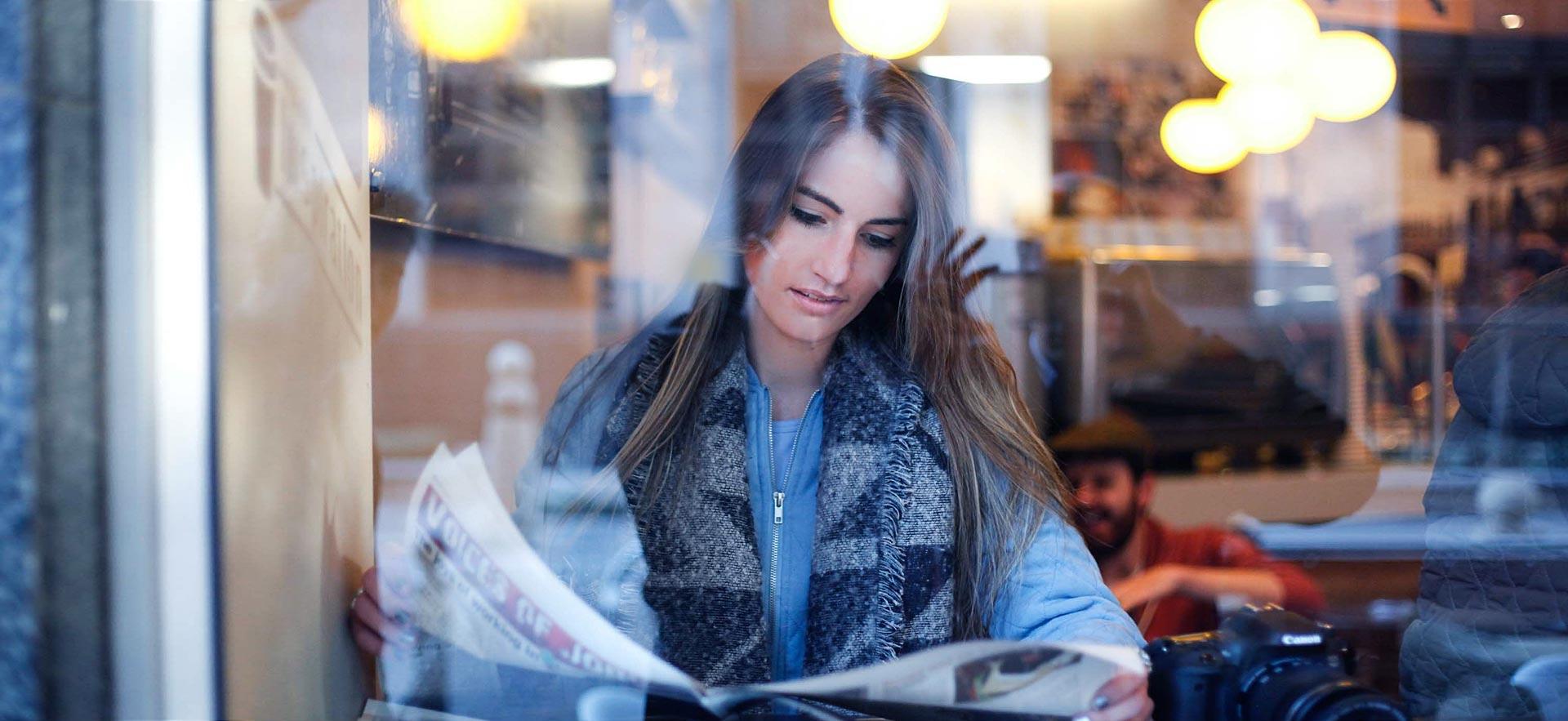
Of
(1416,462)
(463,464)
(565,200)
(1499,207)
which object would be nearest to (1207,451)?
(1416,462)

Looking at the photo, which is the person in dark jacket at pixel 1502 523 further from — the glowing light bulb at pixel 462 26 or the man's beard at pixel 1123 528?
the glowing light bulb at pixel 462 26

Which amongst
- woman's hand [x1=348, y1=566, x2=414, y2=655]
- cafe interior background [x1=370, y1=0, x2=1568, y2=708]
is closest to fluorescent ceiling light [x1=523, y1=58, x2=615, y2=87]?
cafe interior background [x1=370, y1=0, x2=1568, y2=708]

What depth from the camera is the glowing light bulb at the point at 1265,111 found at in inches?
125

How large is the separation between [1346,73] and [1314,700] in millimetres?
2683

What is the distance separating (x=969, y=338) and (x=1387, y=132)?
3.96m

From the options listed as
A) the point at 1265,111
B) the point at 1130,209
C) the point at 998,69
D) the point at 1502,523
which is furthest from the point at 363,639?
the point at 1130,209

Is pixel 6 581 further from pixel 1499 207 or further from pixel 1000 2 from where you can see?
pixel 1499 207

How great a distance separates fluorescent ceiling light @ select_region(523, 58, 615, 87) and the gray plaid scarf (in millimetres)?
1578

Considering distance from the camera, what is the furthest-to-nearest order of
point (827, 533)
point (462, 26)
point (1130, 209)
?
point (1130, 209) → point (462, 26) → point (827, 533)

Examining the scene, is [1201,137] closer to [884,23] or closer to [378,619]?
[884,23]

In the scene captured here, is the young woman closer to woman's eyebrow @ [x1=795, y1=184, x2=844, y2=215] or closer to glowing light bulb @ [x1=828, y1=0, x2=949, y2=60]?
woman's eyebrow @ [x1=795, y1=184, x2=844, y2=215]

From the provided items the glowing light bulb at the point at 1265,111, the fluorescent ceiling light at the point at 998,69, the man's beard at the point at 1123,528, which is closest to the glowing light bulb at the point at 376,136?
the man's beard at the point at 1123,528

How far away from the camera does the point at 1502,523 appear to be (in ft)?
4.35

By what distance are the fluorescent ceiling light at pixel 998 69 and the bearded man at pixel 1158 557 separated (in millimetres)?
1372
